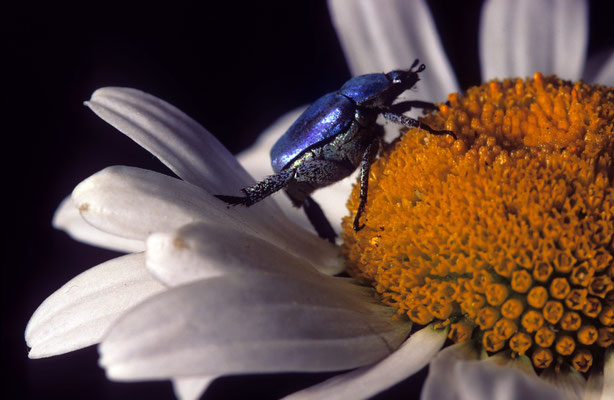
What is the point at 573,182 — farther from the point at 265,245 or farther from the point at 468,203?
the point at 265,245

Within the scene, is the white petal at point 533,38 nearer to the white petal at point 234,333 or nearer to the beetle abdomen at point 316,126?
the beetle abdomen at point 316,126

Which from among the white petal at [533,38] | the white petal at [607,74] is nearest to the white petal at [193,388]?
the white petal at [533,38]

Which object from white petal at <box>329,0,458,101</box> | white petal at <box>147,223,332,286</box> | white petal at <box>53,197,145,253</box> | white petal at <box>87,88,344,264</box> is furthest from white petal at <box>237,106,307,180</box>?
white petal at <box>147,223,332,286</box>

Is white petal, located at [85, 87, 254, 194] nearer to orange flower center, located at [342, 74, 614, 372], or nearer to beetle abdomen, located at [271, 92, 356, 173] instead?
beetle abdomen, located at [271, 92, 356, 173]

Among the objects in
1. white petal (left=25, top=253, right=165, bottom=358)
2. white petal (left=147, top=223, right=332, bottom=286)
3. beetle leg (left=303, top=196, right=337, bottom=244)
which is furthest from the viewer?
beetle leg (left=303, top=196, right=337, bottom=244)

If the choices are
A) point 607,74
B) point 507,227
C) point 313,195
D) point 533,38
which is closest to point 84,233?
point 313,195

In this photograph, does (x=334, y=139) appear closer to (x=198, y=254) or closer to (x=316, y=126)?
(x=316, y=126)
